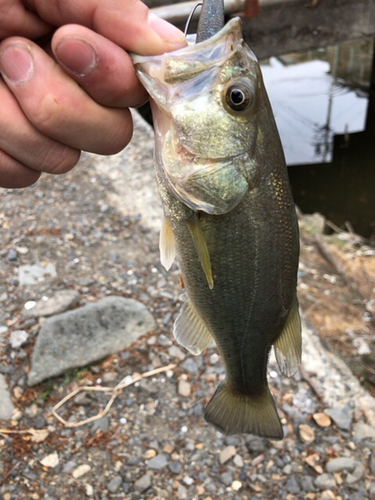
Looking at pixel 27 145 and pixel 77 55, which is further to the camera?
pixel 27 145

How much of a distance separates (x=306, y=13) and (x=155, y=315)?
5.01 m

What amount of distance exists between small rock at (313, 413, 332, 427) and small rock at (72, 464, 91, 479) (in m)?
1.32

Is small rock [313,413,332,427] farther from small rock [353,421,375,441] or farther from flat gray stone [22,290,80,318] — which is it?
flat gray stone [22,290,80,318]

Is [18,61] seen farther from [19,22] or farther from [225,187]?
[225,187]

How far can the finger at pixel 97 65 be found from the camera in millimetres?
1461

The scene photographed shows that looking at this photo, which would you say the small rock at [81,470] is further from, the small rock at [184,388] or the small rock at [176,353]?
the small rock at [176,353]

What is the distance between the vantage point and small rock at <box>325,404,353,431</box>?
10.00 ft

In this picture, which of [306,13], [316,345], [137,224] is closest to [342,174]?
[306,13]

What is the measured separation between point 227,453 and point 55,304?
1535mm

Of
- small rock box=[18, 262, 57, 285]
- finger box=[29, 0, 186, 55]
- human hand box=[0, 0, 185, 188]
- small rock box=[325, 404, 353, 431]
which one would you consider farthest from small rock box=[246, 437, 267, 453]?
finger box=[29, 0, 186, 55]

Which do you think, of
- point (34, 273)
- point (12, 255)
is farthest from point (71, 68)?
point (12, 255)

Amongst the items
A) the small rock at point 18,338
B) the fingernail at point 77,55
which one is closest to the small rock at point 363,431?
the small rock at point 18,338

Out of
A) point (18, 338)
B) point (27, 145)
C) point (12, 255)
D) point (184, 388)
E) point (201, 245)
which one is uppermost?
point (27, 145)

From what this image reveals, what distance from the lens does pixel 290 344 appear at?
1.93 metres
